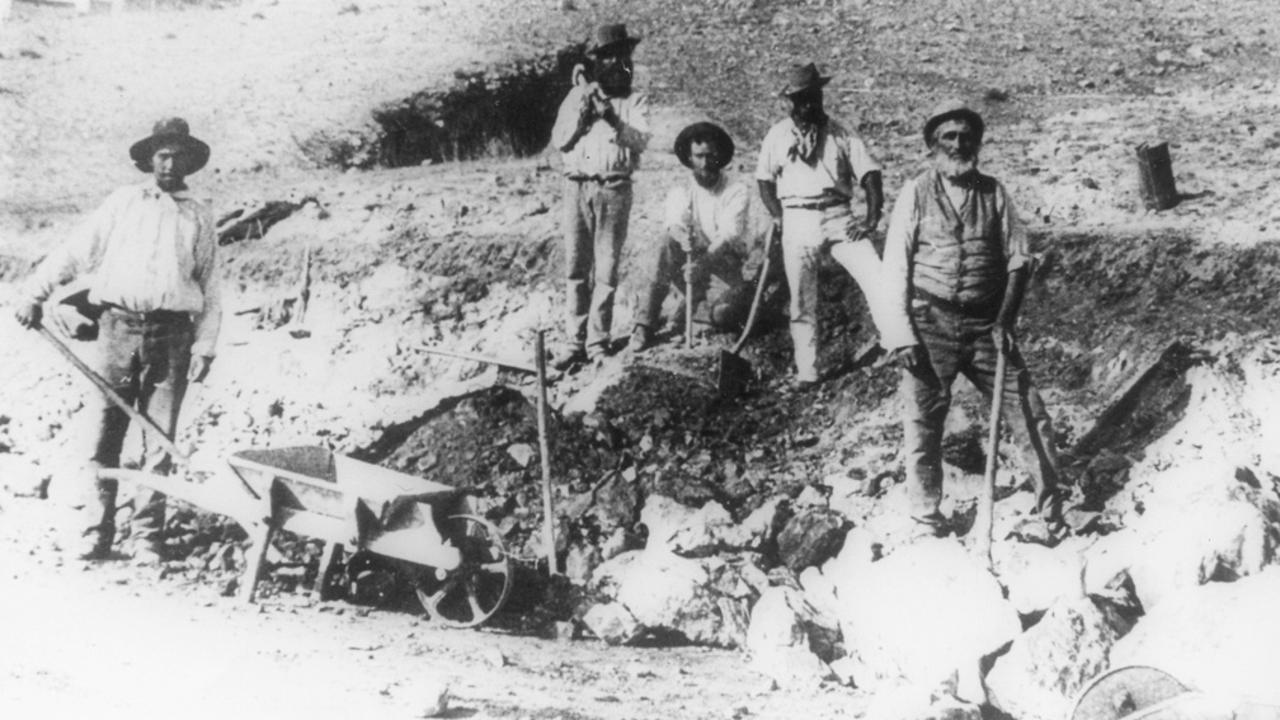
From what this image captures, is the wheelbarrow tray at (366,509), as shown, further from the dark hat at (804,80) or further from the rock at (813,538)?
the dark hat at (804,80)

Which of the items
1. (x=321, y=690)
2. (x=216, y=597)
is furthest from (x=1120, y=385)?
(x=216, y=597)

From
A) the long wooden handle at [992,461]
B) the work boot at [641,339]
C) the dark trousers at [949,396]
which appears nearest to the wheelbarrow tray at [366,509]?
Answer: the work boot at [641,339]

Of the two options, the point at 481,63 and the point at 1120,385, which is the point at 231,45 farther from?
the point at 1120,385

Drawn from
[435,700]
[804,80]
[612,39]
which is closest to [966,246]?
[804,80]

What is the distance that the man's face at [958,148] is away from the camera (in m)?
4.88

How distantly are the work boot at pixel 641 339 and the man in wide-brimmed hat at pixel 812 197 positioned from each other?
72 centimetres

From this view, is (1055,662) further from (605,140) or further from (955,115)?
(605,140)

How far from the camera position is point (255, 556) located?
5180 mm

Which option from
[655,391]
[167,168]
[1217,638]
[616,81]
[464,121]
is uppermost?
[464,121]

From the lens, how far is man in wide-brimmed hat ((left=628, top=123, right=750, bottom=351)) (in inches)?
220

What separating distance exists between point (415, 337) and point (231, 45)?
214 cm

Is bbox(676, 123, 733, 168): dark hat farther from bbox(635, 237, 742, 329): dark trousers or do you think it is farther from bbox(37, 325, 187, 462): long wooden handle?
bbox(37, 325, 187, 462): long wooden handle

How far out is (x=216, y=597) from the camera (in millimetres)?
5316

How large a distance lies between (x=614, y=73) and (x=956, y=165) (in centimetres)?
185
